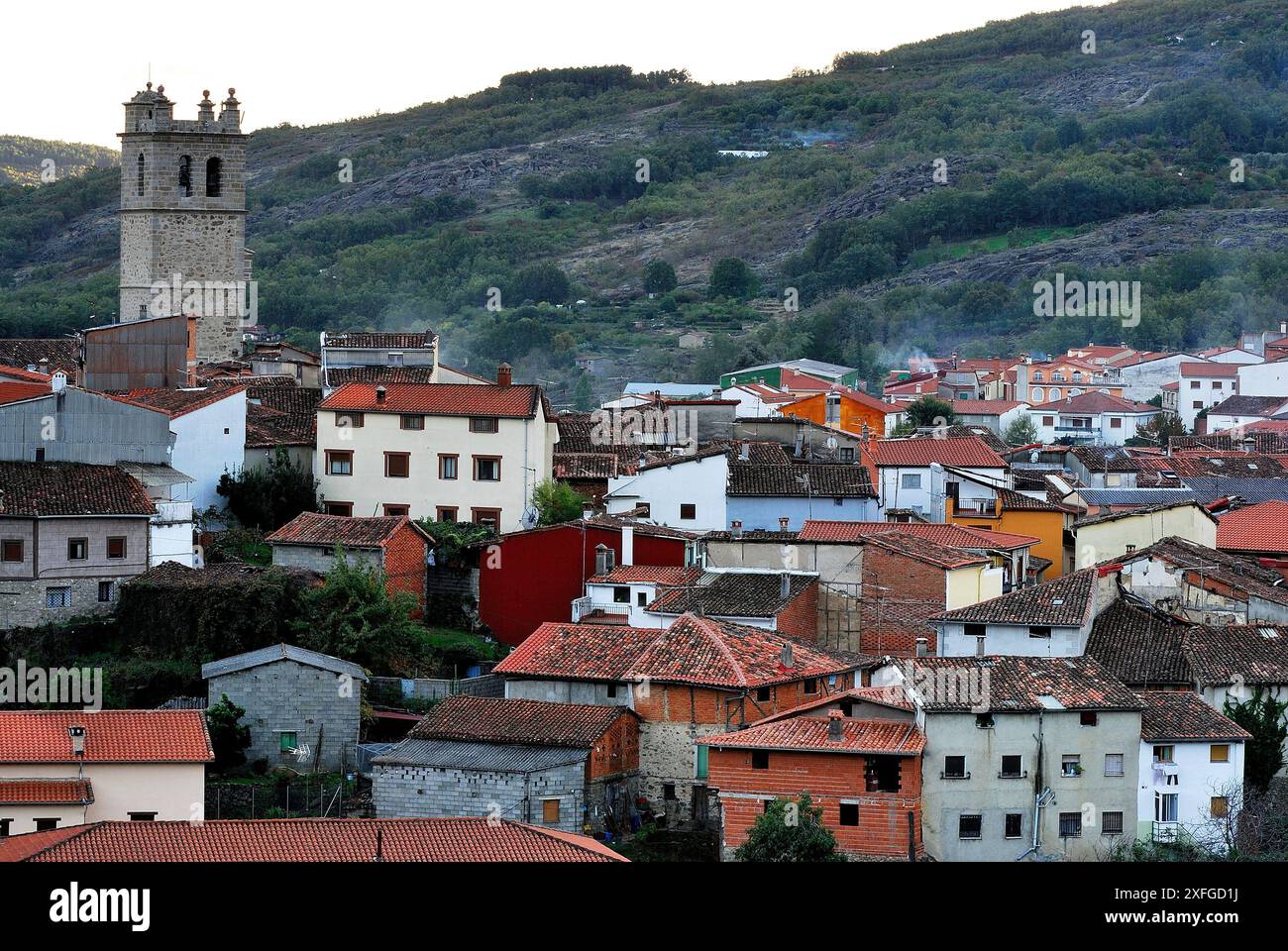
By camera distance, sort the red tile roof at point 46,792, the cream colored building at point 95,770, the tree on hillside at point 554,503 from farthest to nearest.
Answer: the tree on hillside at point 554,503
the cream colored building at point 95,770
the red tile roof at point 46,792

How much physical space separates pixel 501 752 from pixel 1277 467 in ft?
104

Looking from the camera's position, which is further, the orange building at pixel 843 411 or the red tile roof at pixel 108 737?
the orange building at pixel 843 411

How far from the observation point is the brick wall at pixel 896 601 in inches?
1030

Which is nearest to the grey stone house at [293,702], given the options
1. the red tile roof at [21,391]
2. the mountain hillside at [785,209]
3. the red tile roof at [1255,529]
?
the red tile roof at [21,391]

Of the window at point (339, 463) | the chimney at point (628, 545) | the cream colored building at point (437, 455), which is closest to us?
the chimney at point (628, 545)

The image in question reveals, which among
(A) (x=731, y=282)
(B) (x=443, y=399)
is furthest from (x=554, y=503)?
(A) (x=731, y=282)

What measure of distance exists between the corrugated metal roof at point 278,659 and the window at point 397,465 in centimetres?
785

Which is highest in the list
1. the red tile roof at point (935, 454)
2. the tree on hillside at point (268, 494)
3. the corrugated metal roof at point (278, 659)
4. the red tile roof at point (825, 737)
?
the red tile roof at point (935, 454)

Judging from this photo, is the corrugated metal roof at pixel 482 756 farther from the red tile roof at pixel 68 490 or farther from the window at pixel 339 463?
the window at pixel 339 463

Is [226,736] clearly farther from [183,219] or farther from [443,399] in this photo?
[183,219]

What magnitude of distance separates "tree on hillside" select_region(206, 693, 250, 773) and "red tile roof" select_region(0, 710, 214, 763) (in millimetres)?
1766

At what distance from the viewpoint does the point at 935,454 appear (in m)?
37.3

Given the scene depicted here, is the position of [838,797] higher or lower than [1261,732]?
lower

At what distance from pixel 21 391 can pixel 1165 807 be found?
17093 mm
